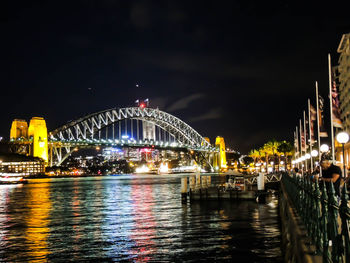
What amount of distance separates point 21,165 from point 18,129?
2016cm

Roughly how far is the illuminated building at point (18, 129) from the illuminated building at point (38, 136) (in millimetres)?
5425

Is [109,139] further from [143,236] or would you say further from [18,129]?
[143,236]

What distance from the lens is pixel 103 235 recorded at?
53.5ft

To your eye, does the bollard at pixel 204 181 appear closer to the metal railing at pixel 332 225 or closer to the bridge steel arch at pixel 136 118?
the metal railing at pixel 332 225

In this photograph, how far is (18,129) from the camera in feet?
444

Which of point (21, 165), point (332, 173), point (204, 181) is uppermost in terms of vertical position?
point (21, 165)

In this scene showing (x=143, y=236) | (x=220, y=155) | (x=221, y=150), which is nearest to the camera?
(x=143, y=236)

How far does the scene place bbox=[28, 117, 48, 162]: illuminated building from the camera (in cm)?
12350

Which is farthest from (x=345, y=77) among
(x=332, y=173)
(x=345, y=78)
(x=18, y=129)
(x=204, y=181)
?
(x=18, y=129)

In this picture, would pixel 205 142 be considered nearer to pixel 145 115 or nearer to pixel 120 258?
pixel 145 115

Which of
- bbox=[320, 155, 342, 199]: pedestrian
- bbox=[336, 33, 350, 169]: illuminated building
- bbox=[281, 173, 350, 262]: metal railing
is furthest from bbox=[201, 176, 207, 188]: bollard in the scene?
bbox=[336, 33, 350, 169]: illuminated building

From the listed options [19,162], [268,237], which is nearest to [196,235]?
[268,237]

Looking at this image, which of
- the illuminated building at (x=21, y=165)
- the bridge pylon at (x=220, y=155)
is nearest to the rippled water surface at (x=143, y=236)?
the illuminated building at (x=21, y=165)

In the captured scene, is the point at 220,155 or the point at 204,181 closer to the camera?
the point at 204,181
